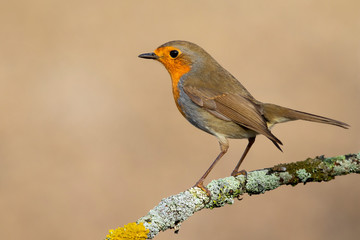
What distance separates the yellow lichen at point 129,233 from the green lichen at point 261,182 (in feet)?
2.97

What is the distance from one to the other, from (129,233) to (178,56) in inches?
78.0

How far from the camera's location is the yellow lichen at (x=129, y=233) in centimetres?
249

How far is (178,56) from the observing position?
4.20 meters

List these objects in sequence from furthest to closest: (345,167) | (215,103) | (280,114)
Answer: (215,103) → (280,114) → (345,167)

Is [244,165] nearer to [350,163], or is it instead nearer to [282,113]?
[282,113]

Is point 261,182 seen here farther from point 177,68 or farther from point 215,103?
point 177,68

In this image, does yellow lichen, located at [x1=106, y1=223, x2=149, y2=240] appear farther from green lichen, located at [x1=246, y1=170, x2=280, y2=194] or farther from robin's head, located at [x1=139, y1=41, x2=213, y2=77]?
robin's head, located at [x1=139, y1=41, x2=213, y2=77]

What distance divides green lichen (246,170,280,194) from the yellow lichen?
0.90m

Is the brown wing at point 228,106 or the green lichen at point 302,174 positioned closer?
the green lichen at point 302,174

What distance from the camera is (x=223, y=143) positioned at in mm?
3914

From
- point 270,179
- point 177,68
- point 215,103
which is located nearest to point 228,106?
point 215,103

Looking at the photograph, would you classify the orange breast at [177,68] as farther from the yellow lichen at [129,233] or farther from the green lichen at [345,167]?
the yellow lichen at [129,233]

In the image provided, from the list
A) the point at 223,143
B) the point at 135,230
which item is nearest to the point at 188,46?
the point at 223,143

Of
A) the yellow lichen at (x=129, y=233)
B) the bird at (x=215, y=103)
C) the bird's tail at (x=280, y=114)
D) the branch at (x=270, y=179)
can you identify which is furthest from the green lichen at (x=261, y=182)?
the yellow lichen at (x=129, y=233)
